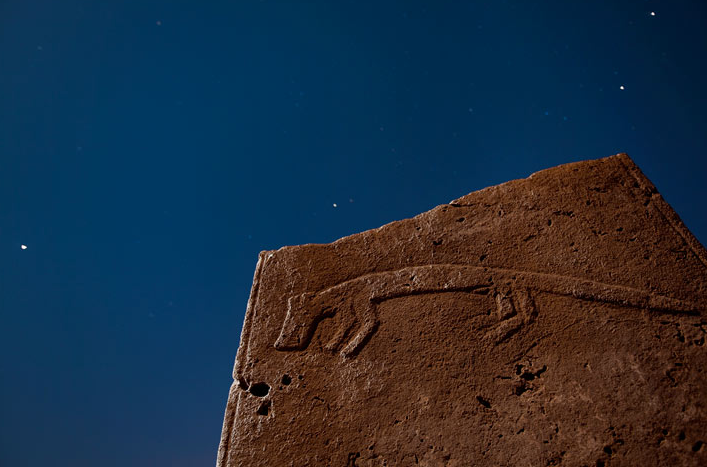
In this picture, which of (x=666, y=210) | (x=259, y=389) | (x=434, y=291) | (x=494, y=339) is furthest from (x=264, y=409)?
(x=666, y=210)

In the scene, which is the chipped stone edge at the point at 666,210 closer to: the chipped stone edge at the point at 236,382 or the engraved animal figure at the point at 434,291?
the engraved animal figure at the point at 434,291

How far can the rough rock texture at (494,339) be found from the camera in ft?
5.71

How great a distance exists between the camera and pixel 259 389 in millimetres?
2059

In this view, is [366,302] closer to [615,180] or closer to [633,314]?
[633,314]

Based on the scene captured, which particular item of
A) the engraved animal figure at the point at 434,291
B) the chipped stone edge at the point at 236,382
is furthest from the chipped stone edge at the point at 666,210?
the chipped stone edge at the point at 236,382

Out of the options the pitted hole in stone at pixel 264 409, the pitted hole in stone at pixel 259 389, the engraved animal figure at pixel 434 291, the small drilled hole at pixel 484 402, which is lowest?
the small drilled hole at pixel 484 402

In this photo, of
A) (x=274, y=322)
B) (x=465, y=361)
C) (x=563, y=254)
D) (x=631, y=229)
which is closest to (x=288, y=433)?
(x=274, y=322)

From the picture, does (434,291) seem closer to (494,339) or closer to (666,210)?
(494,339)

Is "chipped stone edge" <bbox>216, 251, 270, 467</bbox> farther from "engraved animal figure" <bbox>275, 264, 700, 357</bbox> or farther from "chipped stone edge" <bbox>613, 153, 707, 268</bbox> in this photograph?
→ "chipped stone edge" <bbox>613, 153, 707, 268</bbox>

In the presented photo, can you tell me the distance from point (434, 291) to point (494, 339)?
1.07 feet

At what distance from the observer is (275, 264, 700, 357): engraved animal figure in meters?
1.91

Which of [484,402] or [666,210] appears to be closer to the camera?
[484,402]

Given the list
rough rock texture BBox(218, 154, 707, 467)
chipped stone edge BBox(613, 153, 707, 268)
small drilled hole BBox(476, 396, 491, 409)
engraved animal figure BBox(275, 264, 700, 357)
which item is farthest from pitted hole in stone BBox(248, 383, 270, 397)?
chipped stone edge BBox(613, 153, 707, 268)

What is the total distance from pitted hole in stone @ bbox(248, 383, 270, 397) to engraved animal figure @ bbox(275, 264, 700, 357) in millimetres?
176
